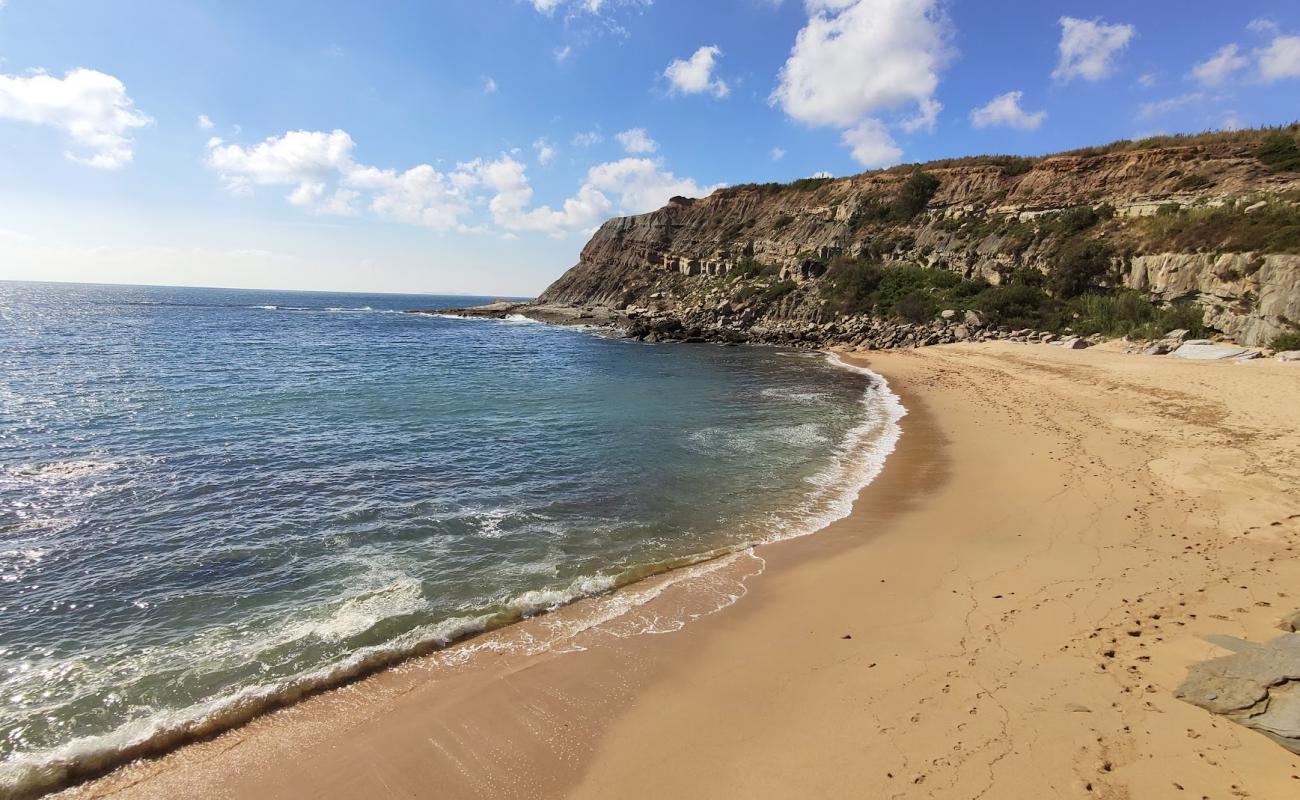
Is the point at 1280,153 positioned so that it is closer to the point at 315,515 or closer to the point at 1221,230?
the point at 1221,230

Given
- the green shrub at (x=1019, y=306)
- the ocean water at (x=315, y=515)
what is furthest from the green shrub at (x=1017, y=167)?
the ocean water at (x=315, y=515)

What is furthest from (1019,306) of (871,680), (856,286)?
Result: (871,680)

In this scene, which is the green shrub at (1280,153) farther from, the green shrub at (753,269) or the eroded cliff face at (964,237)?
the green shrub at (753,269)

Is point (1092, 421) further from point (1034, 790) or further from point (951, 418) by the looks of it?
point (1034, 790)

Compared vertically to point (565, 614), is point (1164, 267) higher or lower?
higher

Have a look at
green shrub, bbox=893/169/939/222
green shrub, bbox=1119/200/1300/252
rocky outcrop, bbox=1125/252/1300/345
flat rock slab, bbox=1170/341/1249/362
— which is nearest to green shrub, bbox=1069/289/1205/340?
rocky outcrop, bbox=1125/252/1300/345

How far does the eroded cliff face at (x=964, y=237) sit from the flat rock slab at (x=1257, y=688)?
28679 millimetres

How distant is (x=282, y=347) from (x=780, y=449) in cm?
4050

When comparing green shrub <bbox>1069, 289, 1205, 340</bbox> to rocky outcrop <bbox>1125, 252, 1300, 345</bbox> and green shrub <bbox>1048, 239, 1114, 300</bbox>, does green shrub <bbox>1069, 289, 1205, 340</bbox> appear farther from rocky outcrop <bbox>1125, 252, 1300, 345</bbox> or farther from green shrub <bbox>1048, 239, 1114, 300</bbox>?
green shrub <bbox>1048, 239, 1114, 300</bbox>

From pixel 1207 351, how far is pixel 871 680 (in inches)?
1147

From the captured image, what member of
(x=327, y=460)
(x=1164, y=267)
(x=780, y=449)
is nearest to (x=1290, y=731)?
(x=780, y=449)

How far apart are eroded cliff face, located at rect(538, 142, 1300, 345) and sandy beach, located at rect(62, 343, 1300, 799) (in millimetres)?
25456

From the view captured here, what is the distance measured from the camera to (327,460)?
14383 mm

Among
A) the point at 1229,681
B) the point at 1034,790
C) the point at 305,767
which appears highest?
the point at 1229,681
